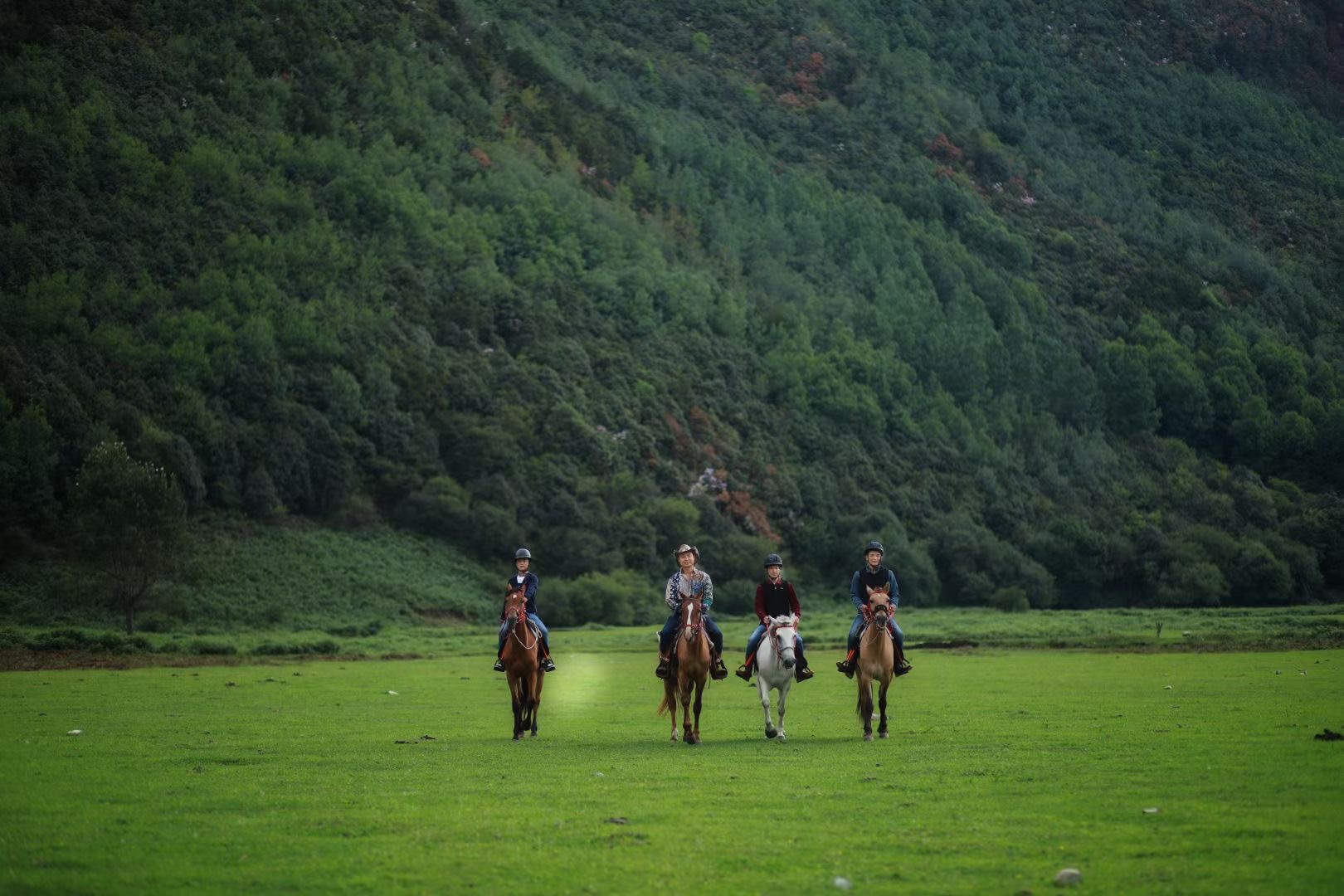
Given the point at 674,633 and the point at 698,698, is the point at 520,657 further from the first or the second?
the point at 698,698

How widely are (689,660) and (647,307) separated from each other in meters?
108

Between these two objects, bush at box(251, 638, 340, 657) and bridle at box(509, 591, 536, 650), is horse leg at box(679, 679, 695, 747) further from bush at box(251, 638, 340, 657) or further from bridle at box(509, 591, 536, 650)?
bush at box(251, 638, 340, 657)

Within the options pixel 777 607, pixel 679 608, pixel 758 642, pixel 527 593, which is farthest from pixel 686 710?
pixel 527 593

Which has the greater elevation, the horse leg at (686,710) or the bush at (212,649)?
the horse leg at (686,710)

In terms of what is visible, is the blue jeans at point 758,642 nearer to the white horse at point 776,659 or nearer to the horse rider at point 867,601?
the white horse at point 776,659

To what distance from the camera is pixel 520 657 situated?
80.4ft

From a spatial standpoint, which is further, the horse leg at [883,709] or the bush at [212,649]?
the bush at [212,649]

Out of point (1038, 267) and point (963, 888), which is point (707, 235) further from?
point (963, 888)

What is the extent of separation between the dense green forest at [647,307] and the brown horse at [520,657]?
52983 mm

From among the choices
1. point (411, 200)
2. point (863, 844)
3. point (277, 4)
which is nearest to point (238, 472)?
point (411, 200)

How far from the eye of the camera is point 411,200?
128250mm

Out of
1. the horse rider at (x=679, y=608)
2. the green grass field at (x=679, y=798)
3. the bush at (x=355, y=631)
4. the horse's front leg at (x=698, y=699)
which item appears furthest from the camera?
the bush at (x=355, y=631)

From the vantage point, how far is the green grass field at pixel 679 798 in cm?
1223

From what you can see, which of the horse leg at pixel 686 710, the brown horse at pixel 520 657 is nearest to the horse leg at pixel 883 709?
the horse leg at pixel 686 710
